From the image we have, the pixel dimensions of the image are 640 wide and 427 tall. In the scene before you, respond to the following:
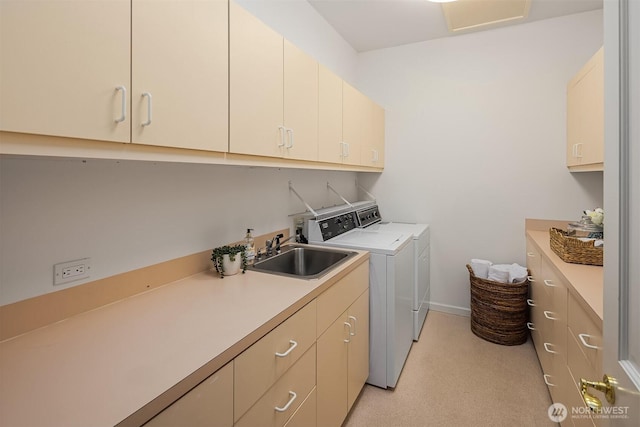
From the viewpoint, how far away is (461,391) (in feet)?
6.81

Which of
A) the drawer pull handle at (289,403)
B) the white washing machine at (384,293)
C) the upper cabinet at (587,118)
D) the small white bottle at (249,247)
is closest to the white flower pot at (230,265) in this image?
the small white bottle at (249,247)

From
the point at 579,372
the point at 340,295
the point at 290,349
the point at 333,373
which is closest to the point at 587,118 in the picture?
the point at 579,372

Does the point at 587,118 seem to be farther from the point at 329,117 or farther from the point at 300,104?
the point at 300,104

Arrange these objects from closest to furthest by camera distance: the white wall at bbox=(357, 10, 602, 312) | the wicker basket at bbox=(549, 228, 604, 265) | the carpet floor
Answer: the wicker basket at bbox=(549, 228, 604, 265), the carpet floor, the white wall at bbox=(357, 10, 602, 312)

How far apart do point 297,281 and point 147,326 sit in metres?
0.63

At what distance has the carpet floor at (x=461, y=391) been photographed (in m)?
1.84

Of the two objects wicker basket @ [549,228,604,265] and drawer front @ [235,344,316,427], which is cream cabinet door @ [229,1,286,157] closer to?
drawer front @ [235,344,316,427]

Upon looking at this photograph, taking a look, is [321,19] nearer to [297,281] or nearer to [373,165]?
[373,165]

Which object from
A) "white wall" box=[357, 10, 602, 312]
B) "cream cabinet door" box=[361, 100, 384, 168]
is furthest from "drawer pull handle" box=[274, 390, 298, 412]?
"white wall" box=[357, 10, 602, 312]

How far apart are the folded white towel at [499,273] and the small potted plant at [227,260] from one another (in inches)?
87.0

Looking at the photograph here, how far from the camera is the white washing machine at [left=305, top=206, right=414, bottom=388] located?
2.02 m

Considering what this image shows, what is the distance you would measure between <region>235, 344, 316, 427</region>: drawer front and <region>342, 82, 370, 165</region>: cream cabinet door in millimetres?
1457

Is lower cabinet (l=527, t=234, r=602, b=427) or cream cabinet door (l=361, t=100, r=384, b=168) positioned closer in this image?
lower cabinet (l=527, t=234, r=602, b=427)

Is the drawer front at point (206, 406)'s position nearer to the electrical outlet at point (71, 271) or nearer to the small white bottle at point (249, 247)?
the electrical outlet at point (71, 271)
